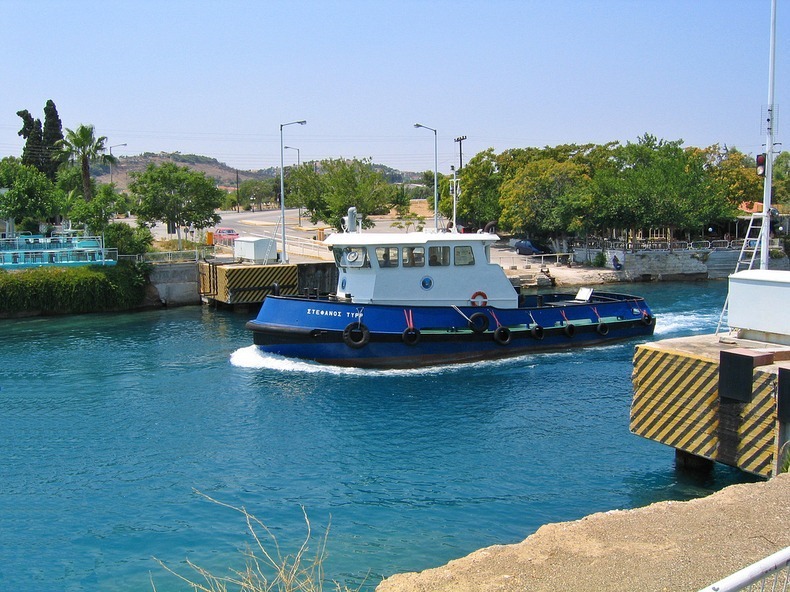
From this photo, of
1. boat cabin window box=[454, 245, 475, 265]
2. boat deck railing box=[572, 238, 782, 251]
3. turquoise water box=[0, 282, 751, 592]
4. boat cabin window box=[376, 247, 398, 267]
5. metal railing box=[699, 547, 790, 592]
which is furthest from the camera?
boat deck railing box=[572, 238, 782, 251]

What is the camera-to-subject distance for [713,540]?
824 cm

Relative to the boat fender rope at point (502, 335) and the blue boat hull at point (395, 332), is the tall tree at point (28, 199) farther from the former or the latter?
the boat fender rope at point (502, 335)

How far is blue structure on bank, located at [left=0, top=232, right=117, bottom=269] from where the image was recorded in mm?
36031

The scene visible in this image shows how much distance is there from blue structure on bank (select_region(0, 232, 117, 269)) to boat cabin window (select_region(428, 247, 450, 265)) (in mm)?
18993

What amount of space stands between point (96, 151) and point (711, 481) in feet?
121

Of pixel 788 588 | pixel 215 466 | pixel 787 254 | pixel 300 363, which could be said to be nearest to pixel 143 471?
pixel 215 466

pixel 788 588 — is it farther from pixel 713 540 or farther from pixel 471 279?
pixel 471 279

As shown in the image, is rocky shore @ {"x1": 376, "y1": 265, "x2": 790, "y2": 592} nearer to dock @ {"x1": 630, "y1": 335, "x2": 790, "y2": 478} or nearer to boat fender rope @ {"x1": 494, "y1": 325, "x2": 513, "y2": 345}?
dock @ {"x1": 630, "y1": 335, "x2": 790, "y2": 478}

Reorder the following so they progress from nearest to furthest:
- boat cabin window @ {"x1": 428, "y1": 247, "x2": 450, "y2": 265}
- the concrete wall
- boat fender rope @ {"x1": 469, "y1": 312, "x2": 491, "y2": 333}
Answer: boat fender rope @ {"x1": 469, "y1": 312, "x2": 491, "y2": 333}, boat cabin window @ {"x1": 428, "y1": 247, "x2": 450, "y2": 265}, the concrete wall

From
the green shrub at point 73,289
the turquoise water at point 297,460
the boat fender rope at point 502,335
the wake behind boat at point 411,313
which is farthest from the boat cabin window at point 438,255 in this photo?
the green shrub at point 73,289

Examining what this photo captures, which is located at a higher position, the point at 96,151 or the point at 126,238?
the point at 96,151

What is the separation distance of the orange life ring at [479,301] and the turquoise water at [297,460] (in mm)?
2196

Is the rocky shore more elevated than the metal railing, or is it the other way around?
the metal railing

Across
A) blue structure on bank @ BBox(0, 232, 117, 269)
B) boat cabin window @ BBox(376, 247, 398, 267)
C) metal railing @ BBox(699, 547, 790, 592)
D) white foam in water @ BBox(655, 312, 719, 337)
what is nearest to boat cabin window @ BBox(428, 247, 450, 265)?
boat cabin window @ BBox(376, 247, 398, 267)
